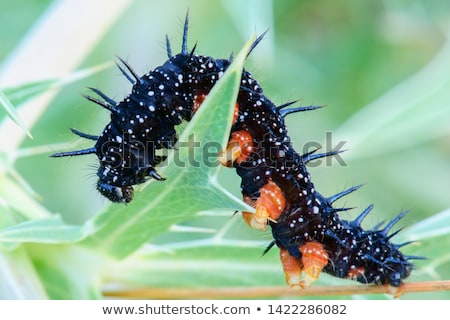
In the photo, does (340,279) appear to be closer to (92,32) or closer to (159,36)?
(92,32)

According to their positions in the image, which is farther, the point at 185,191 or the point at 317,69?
the point at 317,69

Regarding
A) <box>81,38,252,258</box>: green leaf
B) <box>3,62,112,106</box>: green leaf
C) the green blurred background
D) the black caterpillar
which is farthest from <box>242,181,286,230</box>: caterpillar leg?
the green blurred background

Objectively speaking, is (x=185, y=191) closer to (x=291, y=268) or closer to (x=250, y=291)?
(x=250, y=291)

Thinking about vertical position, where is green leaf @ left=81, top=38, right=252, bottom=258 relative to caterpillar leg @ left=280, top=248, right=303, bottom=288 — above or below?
above

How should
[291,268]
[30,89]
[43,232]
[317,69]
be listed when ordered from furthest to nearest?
[317,69]
[291,268]
[30,89]
[43,232]

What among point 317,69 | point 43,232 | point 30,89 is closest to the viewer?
point 43,232

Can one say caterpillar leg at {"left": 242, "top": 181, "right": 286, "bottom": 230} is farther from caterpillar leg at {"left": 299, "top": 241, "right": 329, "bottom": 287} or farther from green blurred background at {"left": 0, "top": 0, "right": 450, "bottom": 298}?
green blurred background at {"left": 0, "top": 0, "right": 450, "bottom": 298}

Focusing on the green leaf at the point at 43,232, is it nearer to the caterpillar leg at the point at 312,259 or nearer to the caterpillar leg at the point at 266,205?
the caterpillar leg at the point at 266,205


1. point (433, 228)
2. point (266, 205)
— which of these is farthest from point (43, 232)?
point (433, 228)
